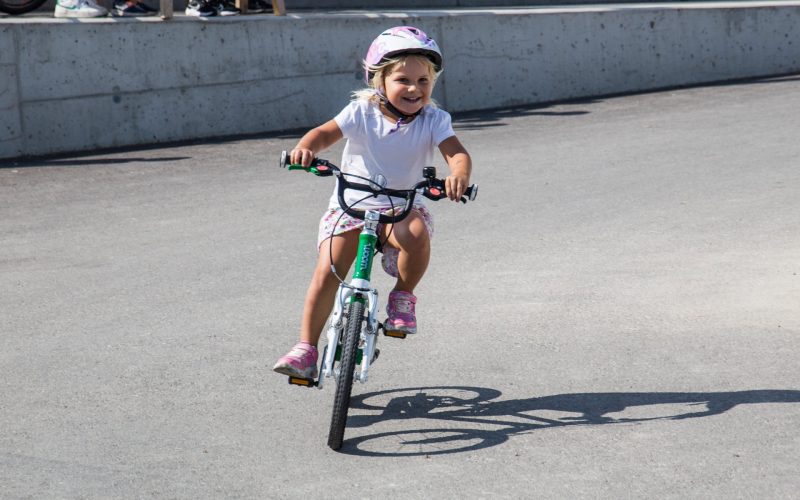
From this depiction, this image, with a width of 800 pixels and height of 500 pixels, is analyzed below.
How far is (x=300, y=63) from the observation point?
14.7 m

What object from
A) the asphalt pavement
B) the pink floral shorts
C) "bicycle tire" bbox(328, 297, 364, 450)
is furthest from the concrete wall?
"bicycle tire" bbox(328, 297, 364, 450)

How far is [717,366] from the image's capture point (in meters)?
5.91

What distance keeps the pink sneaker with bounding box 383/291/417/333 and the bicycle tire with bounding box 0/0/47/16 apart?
1024 centimetres

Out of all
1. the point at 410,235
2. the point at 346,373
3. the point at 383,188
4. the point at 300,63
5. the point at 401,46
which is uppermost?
the point at 401,46

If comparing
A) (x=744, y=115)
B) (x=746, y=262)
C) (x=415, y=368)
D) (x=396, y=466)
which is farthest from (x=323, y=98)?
(x=396, y=466)

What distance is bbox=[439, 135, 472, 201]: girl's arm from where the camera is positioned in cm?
482

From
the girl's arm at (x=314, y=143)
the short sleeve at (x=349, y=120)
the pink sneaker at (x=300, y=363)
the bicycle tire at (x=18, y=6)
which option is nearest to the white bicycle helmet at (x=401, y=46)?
the short sleeve at (x=349, y=120)

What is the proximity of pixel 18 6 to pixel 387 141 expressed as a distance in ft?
33.5

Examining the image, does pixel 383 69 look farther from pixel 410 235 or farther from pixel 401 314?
pixel 401 314

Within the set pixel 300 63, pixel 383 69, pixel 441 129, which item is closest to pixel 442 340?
pixel 441 129

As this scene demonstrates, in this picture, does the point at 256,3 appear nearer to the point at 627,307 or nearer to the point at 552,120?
the point at 552,120

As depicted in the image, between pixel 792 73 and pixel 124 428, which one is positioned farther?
pixel 792 73

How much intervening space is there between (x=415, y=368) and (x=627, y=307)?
5.25 feet

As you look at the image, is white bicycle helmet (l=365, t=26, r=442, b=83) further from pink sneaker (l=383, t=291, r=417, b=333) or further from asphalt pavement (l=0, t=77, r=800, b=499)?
asphalt pavement (l=0, t=77, r=800, b=499)
